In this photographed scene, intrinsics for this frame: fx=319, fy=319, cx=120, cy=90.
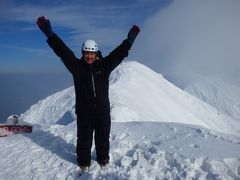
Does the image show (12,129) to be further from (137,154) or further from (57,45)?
(137,154)

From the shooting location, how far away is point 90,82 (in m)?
6.30

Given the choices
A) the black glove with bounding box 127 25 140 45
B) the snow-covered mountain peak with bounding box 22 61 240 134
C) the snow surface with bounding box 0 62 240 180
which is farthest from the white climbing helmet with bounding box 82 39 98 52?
the snow-covered mountain peak with bounding box 22 61 240 134

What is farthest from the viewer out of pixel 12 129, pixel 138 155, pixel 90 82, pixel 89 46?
pixel 12 129

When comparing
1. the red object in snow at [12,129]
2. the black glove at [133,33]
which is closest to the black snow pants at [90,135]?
the black glove at [133,33]

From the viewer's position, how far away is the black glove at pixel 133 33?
6352 millimetres

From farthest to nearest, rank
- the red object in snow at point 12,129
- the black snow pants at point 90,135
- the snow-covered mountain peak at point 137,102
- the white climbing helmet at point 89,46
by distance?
the snow-covered mountain peak at point 137,102, the red object in snow at point 12,129, the black snow pants at point 90,135, the white climbing helmet at point 89,46

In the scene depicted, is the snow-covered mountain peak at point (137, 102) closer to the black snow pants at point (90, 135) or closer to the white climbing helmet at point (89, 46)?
the black snow pants at point (90, 135)

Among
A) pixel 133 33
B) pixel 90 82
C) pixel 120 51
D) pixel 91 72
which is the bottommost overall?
pixel 90 82

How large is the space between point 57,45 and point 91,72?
852mm

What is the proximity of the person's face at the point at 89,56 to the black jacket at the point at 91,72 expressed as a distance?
0.08 metres

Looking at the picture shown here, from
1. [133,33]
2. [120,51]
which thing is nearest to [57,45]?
[120,51]

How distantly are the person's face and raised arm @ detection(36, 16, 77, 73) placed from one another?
26 centimetres

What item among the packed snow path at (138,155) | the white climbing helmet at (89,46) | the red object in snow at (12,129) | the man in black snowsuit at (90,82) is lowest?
the packed snow path at (138,155)

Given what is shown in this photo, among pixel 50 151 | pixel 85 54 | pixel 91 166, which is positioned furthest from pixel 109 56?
pixel 50 151
